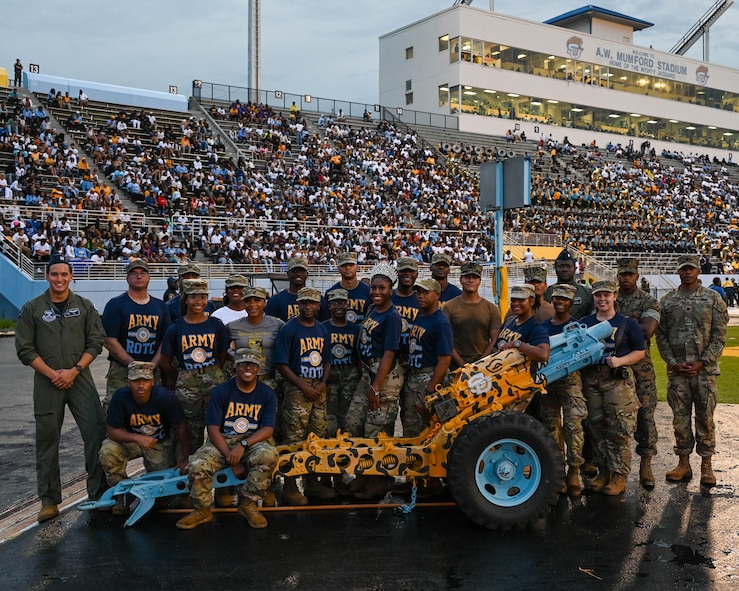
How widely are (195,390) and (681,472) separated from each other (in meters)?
4.53

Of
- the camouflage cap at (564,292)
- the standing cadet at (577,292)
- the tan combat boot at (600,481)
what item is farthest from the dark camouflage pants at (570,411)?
the standing cadet at (577,292)

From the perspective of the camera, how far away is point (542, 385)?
6.15m

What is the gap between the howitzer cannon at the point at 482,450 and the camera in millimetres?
5648

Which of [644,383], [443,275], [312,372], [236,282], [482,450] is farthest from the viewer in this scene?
[443,275]

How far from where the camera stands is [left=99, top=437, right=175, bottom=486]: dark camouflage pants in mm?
6082

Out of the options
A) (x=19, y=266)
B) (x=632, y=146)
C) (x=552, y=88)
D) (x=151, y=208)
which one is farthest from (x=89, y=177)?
(x=632, y=146)

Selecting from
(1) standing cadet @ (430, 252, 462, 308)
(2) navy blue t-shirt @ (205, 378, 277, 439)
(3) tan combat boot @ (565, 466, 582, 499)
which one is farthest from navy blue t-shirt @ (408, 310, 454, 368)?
(3) tan combat boot @ (565, 466, 582, 499)

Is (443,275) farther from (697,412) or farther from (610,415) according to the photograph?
(697,412)

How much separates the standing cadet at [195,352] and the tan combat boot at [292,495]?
0.93 m

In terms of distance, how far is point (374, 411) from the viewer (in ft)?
21.8

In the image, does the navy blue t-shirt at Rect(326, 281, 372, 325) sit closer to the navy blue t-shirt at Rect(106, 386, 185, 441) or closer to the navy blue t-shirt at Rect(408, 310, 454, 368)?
the navy blue t-shirt at Rect(408, 310, 454, 368)

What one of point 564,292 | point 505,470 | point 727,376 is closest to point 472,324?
point 564,292

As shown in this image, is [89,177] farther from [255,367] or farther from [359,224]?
[255,367]

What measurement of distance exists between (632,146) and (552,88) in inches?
294
